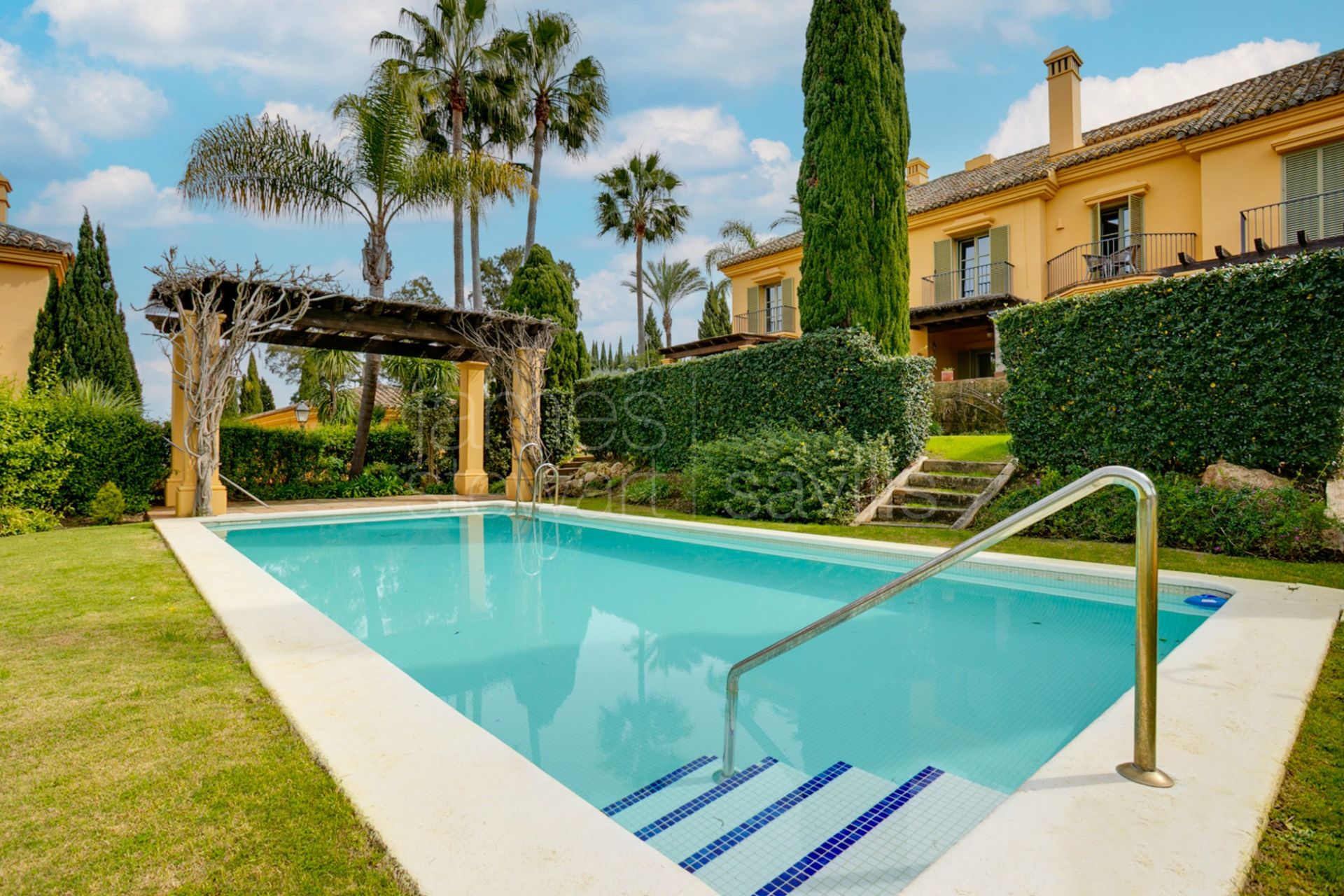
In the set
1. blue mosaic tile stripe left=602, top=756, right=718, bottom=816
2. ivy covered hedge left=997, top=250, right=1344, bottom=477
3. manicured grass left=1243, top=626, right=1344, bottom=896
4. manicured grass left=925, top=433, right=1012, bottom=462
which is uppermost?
ivy covered hedge left=997, top=250, right=1344, bottom=477

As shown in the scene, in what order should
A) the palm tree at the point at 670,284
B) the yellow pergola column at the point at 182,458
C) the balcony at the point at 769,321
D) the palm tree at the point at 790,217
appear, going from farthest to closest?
1. the palm tree at the point at 670,284
2. the palm tree at the point at 790,217
3. the balcony at the point at 769,321
4. the yellow pergola column at the point at 182,458

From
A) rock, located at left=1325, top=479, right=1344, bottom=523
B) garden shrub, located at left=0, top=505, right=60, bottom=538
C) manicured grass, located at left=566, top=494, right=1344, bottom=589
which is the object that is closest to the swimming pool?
manicured grass, located at left=566, top=494, right=1344, bottom=589

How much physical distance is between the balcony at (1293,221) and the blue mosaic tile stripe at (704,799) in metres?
15.7

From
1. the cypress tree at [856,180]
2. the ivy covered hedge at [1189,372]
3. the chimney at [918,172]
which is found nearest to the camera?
the ivy covered hedge at [1189,372]

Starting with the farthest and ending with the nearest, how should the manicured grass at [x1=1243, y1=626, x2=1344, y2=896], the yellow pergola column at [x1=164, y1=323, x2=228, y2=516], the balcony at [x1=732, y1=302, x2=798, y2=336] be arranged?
1. the balcony at [x1=732, y1=302, x2=798, y2=336]
2. the yellow pergola column at [x1=164, y1=323, x2=228, y2=516]
3. the manicured grass at [x1=1243, y1=626, x2=1344, y2=896]

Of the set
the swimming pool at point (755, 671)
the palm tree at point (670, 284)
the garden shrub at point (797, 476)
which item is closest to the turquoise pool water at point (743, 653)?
the swimming pool at point (755, 671)

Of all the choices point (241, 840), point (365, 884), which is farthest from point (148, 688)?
point (365, 884)

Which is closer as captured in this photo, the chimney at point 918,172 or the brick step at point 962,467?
the brick step at point 962,467

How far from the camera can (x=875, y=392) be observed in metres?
10.2

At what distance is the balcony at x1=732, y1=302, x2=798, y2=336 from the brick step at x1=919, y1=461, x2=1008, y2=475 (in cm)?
1265

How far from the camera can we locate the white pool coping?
63.2 inches

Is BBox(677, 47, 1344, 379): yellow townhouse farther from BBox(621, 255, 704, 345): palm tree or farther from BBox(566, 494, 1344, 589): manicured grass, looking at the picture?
BBox(621, 255, 704, 345): palm tree

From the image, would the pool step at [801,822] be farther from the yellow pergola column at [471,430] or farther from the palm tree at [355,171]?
the palm tree at [355,171]

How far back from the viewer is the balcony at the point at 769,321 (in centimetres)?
2261
